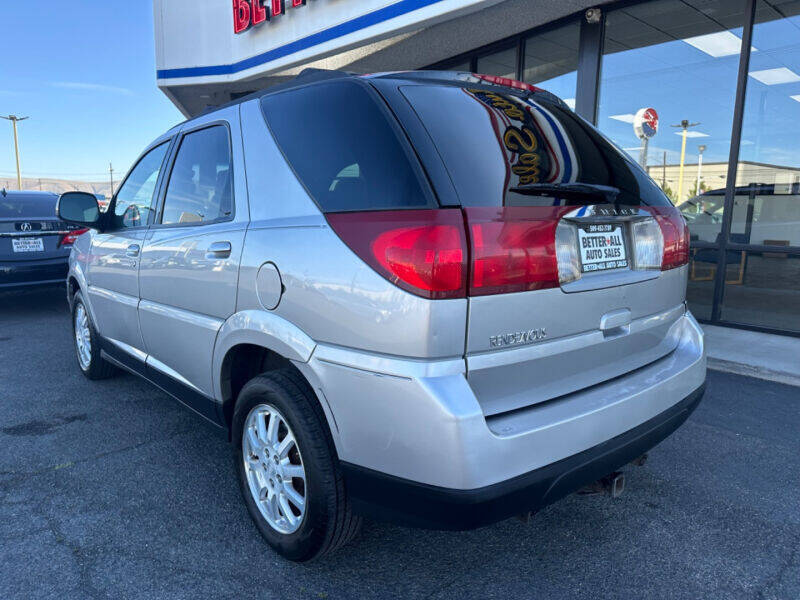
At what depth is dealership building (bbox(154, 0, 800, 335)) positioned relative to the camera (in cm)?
664

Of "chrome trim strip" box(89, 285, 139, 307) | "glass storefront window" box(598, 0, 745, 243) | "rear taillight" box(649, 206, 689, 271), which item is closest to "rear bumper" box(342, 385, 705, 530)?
"rear taillight" box(649, 206, 689, 271)

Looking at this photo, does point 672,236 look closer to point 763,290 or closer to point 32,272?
point 763,290

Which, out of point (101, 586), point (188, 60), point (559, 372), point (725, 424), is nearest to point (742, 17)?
point (725, 424)

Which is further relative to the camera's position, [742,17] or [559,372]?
[742,17]

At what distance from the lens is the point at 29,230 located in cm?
707

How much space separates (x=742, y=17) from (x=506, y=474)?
7116 mm

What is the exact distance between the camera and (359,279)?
6.00ft

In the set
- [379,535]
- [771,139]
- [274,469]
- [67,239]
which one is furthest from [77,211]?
[771,139]

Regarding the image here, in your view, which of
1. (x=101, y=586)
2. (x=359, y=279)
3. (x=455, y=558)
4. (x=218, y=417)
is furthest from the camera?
(x=218, y=417)

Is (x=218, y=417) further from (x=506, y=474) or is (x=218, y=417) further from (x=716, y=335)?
(x=716, y=335)

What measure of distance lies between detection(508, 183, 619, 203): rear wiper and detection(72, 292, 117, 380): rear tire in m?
3.52

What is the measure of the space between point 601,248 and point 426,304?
763 mm

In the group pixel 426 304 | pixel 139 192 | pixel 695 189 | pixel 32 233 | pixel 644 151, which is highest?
pixel 644 151

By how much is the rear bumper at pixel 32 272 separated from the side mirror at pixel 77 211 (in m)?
3.77
